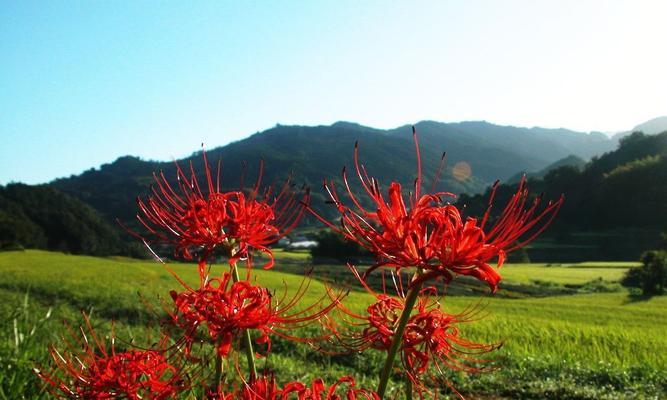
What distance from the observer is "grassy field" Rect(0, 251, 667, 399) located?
5.55 meters

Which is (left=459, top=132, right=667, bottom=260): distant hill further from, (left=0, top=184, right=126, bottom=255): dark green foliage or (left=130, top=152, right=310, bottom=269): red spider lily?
(left=130, top=152, right=310, bottom=269): red spider lily

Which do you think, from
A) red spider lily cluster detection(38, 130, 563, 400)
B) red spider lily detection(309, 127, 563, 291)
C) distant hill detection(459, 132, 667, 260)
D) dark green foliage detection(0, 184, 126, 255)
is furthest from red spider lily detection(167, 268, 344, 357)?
distant hill detection(459, 132, 667, 260)

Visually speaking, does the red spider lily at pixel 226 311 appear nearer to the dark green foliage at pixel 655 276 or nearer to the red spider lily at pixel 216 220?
the red spider lily at pixel 216 220

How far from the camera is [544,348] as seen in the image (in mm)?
9562

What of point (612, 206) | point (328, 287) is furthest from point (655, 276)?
point (612, 206)

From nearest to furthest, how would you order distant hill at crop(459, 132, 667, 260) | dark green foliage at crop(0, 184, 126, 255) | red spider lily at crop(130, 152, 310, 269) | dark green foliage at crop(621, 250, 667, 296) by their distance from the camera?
red spider lily at crop(130, 152, 310, 269)
dark green foliage at crop(621, 250, 667, 296)
dark green foliage at crop(0, 184, 126, 255)
distant hill at crop(459, 132, 667, 260)

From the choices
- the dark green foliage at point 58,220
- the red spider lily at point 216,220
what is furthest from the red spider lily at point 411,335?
the dark green foliage at point 58,220

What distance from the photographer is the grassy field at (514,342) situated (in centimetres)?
555

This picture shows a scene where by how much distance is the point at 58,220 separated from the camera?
58.7m

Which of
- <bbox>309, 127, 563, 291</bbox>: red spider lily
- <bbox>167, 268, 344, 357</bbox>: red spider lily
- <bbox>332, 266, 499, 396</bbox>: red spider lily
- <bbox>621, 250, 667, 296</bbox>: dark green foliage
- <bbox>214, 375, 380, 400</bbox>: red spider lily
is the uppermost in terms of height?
<bbox>309, 127, 563, 291</bbox>: red spider lily

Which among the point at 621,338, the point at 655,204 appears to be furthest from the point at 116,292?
the point at 655,204

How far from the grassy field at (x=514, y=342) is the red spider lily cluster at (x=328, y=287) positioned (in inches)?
9.0

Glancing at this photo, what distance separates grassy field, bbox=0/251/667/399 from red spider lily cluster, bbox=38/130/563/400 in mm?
228

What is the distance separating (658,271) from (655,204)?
52.1m
